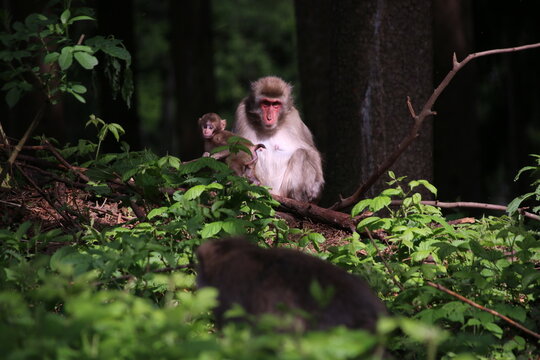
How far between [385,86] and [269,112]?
4.25ft

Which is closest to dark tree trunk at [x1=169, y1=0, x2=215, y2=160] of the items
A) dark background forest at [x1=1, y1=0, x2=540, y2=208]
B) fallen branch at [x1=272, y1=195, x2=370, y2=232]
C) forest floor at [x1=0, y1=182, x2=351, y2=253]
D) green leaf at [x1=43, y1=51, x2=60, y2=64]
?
dark background forest at [x1=1, y1=0, x2=540, y2=208]

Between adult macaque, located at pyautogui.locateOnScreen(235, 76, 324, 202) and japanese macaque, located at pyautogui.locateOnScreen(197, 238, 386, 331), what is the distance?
370 centimetres

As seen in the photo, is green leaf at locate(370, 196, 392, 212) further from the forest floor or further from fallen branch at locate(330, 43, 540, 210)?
the forest floor

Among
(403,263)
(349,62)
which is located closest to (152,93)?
(349,62)

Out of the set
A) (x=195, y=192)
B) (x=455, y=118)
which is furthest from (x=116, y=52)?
(x=455, y=118)

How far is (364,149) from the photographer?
7.04 meters

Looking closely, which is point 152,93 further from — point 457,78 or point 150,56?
point 457,78

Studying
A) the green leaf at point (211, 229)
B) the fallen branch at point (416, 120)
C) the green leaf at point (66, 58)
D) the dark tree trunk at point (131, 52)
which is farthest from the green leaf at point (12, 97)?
the dark tree trunk at point (131, 52)

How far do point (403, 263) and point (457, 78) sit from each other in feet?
17.2

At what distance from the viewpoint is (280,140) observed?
7.99 m

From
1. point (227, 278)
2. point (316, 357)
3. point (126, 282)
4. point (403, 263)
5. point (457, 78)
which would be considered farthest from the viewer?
point (457, 78)

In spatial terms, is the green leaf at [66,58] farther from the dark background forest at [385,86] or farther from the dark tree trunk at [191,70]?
the dark tree trunk at [191,70]

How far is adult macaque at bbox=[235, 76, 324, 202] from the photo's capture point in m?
7.70

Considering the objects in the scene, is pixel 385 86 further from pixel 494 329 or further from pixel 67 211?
pixel 494 329
